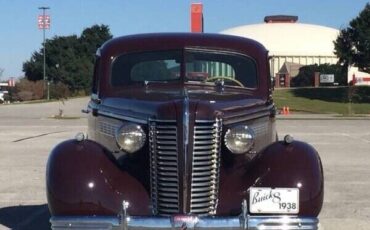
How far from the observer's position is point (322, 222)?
26.3 feet

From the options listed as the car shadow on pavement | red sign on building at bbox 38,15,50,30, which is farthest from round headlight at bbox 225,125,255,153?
red sign on building at bbox 38,15,50,30

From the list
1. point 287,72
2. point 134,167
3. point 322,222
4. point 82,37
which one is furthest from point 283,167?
point 287,72

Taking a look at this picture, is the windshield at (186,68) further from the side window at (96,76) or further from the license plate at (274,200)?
the license plate at (274,200)

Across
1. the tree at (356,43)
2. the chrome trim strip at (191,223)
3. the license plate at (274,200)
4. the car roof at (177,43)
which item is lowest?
the chrome trim strip at (191,223)

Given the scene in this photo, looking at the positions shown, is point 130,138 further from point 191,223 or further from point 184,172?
point 191,223

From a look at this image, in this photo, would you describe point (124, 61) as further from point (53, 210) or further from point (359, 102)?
point (359, 102)

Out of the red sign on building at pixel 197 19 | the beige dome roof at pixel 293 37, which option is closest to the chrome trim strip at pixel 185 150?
the red sign on building at pixel 197 19

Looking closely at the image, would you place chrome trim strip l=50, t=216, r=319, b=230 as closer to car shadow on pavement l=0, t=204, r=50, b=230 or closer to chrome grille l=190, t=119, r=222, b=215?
chrome grille l=190, t=119, r=222, b=215

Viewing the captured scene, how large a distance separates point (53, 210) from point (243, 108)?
1.72m

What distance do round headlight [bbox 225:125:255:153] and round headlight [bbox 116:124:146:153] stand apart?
2.11ft

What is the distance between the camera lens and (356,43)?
71.5m

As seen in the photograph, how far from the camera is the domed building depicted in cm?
14975

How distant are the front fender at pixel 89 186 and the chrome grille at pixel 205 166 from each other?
1.32 feet

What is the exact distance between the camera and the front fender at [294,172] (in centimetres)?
527
